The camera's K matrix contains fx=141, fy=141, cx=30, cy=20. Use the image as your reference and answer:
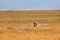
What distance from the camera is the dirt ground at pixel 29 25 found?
3.35 feet

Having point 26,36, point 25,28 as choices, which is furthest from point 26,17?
point 26,36

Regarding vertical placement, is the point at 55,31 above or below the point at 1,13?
below

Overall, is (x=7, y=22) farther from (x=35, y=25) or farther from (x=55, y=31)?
(x=55, y=31)

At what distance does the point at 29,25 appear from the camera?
3.76 ft

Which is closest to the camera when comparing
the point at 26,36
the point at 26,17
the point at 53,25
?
the point at 26,36

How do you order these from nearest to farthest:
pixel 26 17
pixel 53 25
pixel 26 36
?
1. pixel 26 36
2. pixel 53 25
3. pixel 26 17

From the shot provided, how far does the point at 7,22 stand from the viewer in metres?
1.18

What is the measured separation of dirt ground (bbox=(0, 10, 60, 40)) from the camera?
3.35ft

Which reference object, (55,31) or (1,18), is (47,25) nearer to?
(55,31)

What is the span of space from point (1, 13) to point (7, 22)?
0.67 feet
